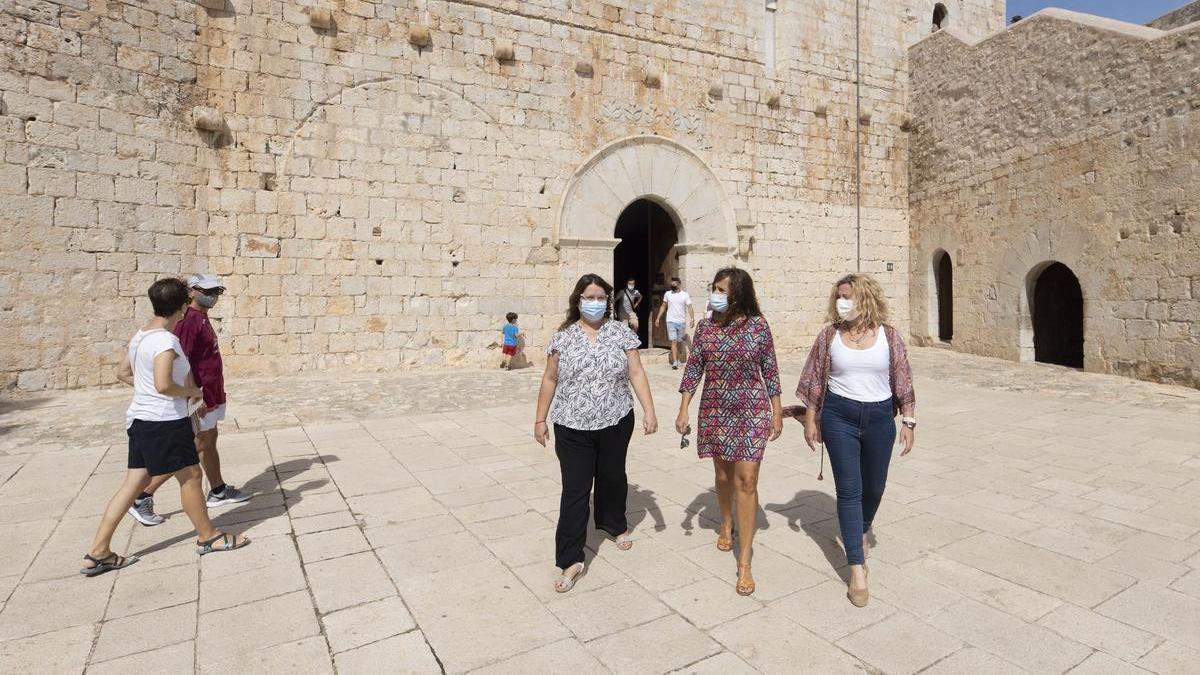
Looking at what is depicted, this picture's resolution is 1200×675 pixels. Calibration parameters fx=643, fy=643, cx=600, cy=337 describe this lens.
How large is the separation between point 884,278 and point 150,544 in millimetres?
13827

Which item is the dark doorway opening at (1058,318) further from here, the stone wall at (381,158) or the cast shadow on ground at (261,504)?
the cast shadow on ground at (261,504)

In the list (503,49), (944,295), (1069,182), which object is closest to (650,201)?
(503,49)

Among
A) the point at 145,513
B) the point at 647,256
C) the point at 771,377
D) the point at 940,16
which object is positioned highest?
the point at 940,16

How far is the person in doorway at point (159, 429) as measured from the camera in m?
3.19

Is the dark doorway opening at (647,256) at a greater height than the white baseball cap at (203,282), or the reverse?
the dark doorway opening at (647,256)

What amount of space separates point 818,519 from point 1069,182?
9.83 m

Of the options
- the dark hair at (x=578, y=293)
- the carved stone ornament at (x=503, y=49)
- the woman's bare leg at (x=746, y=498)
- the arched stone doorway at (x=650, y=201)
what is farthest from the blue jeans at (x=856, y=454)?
the carved stone ornament at (x=503, y=49)

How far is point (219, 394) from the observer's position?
4344mm

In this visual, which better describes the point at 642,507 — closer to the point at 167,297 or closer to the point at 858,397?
the point at 858,397

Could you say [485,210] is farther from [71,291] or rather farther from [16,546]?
[16,546]

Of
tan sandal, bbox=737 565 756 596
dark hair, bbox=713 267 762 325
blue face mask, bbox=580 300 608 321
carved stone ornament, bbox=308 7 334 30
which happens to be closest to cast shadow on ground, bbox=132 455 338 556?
blue face mask, bbox=580 300 608 321

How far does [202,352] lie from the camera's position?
4191mm

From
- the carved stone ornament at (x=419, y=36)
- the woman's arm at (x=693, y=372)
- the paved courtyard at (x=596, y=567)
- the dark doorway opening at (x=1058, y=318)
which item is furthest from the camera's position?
the dark doorway opening at (x=1058, y=318)

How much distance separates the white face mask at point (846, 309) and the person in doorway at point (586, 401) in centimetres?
102
